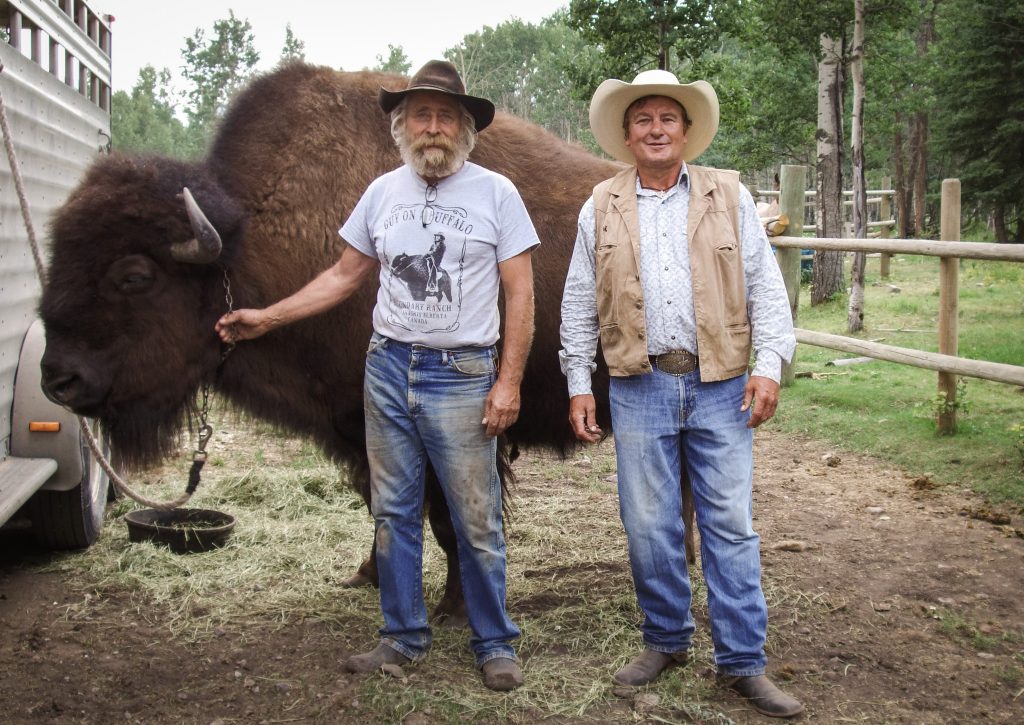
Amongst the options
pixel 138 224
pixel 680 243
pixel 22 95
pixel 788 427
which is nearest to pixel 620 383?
pixel 680 243

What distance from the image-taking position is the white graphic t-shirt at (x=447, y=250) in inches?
146

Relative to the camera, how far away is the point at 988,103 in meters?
22.2

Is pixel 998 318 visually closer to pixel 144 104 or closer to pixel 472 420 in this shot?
pixel 472 420

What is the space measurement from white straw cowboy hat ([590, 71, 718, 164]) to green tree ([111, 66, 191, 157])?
6911cm

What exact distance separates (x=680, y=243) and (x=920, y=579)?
2.67 meters

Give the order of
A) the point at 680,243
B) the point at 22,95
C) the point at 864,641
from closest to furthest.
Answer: the point at 680,243 → the point at 864,641 → the point at 22,95

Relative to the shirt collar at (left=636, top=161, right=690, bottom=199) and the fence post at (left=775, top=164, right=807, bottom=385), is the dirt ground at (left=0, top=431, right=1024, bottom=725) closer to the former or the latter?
the shirt collar at (left=636, top=161, right=690, bottom=199)

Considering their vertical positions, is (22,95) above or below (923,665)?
above

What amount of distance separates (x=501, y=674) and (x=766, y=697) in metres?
1.08

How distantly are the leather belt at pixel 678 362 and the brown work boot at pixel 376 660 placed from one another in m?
1.72

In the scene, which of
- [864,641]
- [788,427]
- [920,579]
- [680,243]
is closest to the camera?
[680,243]

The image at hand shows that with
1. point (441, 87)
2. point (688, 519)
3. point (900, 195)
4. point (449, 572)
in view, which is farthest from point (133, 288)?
point (900, 195)

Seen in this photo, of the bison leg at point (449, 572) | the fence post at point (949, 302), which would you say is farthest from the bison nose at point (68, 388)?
the fence post at point (949, 302)

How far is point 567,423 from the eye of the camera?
4867 millimetres
